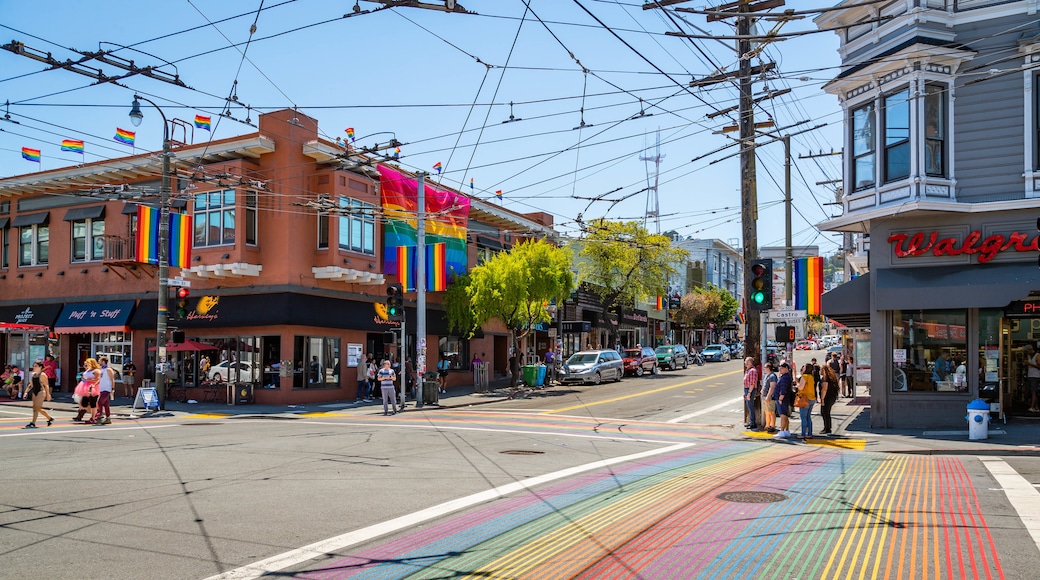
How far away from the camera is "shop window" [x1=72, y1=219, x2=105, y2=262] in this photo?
3362 centimetres

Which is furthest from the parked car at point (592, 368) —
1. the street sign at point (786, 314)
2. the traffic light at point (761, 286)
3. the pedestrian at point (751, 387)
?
the traffic light at point (761, 286)

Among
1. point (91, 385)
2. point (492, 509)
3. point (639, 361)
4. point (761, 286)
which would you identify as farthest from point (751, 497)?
point (639, 361)

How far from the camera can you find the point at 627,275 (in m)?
51.3

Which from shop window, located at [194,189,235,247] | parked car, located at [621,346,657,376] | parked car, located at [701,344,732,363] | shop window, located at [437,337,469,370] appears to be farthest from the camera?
parked car, located at [701,344,732,363]

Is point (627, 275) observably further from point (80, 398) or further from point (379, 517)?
point (379, 517)

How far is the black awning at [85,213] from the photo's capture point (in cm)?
3297

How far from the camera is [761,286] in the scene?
19266 mm

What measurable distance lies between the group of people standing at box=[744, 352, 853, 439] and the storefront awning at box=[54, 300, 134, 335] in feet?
81.1

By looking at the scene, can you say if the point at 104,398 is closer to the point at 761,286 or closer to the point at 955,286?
the point at 761,286

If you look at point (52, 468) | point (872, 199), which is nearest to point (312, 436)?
point (52, 468)

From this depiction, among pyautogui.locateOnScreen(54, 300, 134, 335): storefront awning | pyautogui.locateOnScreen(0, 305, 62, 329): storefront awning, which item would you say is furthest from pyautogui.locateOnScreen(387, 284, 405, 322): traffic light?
pyautogui.locateOnScreen(0, 305, 62, 329): storefront awning

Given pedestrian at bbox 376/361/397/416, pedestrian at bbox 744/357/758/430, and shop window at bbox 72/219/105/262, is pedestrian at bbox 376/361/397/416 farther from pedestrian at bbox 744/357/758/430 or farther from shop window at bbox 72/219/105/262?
shop window at bbox 72/219/105/262

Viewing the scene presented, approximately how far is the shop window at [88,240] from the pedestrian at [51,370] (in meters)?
4.42

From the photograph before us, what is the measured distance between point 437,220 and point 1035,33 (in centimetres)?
2157
